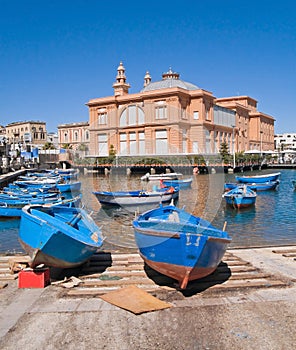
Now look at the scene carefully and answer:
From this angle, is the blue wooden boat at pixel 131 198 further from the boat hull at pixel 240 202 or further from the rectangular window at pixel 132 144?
the rectangular window at pixel 132 144

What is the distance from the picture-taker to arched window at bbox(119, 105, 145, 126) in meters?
69.2

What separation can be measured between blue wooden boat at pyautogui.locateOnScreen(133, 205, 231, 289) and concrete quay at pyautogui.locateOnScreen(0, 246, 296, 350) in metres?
0.43

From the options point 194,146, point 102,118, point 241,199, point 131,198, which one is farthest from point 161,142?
point 241,199

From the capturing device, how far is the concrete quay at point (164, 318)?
5.67 meters

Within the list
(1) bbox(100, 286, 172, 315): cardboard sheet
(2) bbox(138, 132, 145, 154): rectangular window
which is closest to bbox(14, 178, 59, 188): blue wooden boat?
(1) bbox(100, 286, 172, 315): cardboard sheet

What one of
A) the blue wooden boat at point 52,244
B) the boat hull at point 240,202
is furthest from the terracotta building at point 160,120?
the blue wooden boat at point 52,244

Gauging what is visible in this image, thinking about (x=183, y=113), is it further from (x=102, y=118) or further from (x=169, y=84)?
(x=102, y=118)

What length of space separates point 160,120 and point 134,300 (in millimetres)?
60631

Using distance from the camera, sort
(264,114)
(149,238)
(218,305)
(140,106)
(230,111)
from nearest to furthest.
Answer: (218,305)
(149,238)
(140,106)
(230,111)
(264,114)

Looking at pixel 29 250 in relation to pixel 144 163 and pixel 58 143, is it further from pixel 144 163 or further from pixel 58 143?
pixel 58 143

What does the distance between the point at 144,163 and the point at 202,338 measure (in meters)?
55.9

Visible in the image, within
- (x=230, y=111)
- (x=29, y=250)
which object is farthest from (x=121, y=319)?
(x=230, y=111)

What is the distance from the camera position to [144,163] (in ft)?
202

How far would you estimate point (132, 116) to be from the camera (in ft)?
231
